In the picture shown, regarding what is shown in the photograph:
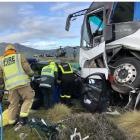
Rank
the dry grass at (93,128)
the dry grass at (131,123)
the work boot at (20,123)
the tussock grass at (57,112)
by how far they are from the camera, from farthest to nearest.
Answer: the tussock grass at (57,112), the work boot at (20,123), the dry grass at (131,123), the dry grass at (93,128)

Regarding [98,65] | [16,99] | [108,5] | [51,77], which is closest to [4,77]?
[16,99]

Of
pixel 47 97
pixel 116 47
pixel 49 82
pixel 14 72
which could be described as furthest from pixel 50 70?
pixel 116 47

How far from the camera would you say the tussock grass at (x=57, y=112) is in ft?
30.3

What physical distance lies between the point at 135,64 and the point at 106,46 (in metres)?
1.12

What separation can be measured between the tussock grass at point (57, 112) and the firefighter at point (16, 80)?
0.62 meters

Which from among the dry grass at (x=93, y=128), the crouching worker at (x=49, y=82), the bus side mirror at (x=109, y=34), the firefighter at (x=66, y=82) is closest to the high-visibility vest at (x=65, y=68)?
the firefighter at (x=66, y=82)

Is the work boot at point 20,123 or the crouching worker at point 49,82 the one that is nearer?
the work boot at point 20,123

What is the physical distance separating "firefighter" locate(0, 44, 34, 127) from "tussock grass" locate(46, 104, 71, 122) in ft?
2.04

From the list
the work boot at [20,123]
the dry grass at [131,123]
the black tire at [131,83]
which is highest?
the black tire at [131,83]

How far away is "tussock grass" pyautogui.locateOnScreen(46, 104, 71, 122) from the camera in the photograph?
9.25 metres

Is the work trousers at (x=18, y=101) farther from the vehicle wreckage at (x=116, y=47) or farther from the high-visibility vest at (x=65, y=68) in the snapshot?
the vehicle wreckage at (x=116, y=47)

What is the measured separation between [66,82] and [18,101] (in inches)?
64.3

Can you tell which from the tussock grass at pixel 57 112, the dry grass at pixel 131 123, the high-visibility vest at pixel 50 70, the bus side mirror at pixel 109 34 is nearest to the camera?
the dry grass at pixel 131 123

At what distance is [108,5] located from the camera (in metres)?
11.3
